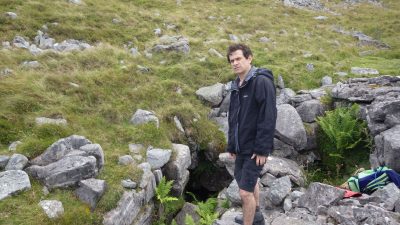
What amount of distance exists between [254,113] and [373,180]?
4031mm

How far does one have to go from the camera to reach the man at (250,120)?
A: 246 inches

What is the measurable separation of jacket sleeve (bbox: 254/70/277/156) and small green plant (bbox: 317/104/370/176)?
5.21 meters

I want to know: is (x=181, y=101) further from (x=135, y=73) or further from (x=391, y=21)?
(x=391, y=21)

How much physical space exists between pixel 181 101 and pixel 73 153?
5153mm

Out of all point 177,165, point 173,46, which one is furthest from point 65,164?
point 173,46

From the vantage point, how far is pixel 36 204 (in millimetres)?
6875

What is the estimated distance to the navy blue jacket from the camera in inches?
246

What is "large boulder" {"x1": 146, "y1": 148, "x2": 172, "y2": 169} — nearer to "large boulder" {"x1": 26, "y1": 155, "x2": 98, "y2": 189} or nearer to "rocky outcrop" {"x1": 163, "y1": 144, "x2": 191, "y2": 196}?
"rocky outcrop" {"x1": 163, "y1": 144, "x2": 191, "y2": 196}

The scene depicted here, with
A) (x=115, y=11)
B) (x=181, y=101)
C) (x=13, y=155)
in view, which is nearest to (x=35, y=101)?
(x=13, y=155)

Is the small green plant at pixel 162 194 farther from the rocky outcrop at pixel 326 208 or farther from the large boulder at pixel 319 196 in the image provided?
the large boulder at pixel 319 196

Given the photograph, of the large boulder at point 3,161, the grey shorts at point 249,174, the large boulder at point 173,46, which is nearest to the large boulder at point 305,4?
the large boulder at point 173,46

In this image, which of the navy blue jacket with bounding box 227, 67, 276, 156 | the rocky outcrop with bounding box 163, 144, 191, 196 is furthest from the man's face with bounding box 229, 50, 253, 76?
the rocky outcrop with bounding box 163, 144, 191, 196

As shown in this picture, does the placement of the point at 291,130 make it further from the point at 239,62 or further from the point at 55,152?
the point at 55,152

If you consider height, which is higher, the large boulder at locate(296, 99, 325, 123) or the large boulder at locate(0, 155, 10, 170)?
the large boulder at locate(0, 155, 10, 170)
